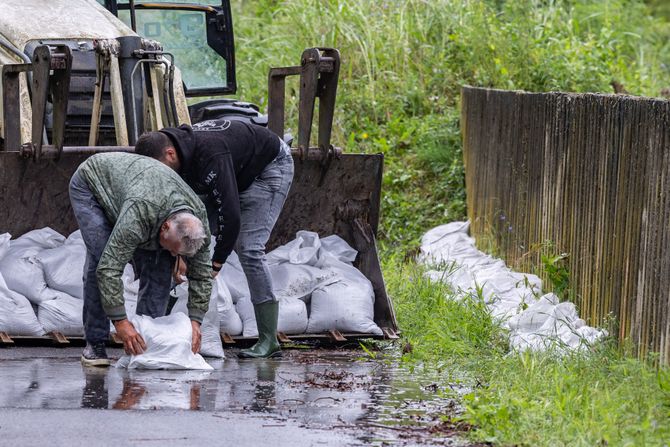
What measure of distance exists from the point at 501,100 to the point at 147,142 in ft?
14.4

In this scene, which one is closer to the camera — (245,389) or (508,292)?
(245,389)

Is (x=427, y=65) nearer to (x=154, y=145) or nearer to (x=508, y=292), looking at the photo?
(x=508, y=292)

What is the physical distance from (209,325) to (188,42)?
4.14 meters

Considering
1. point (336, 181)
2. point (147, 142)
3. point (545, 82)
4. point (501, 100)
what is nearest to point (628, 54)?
point (545, 82)

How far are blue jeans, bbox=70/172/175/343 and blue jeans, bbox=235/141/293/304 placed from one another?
1.78 ft

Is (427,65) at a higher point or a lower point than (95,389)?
higher

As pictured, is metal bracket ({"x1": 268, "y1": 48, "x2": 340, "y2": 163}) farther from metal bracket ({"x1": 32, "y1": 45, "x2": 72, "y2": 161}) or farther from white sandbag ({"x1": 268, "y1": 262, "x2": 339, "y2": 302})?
metal bracket ({"x1": 32, "y1": 45, "x2": 72, "y2": 161})

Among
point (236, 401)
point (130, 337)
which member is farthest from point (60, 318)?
point (236, 401)

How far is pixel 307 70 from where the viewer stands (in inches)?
328

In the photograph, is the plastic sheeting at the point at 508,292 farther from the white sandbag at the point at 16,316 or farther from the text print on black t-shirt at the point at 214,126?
the white sandbag at the point at 16,316

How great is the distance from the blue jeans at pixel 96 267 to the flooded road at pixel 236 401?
292 mm

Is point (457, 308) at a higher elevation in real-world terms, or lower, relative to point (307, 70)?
lower

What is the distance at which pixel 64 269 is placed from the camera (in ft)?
25.7

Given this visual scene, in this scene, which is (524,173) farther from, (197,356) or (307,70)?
(197,356)
